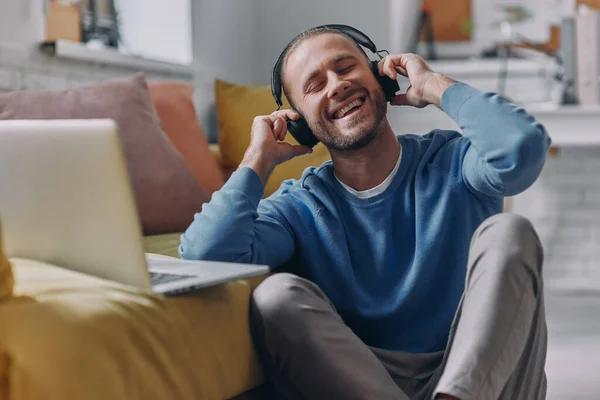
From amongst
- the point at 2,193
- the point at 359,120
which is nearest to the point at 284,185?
the point at 359,120

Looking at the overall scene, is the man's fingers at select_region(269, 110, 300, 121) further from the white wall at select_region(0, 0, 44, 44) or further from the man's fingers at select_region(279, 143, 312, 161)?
the white wall at select_region(0, 0, 44, 44)

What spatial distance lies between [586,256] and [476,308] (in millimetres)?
2361

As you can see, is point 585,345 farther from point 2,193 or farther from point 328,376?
point 2,193

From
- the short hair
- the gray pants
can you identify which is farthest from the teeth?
the gray pants

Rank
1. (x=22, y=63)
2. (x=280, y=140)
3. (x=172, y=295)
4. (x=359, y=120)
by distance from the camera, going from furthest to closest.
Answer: (x=22, y=63) < (x=280, y=140) < (x=359, y=120) < (x=172, y=295)

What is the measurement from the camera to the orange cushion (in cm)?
250

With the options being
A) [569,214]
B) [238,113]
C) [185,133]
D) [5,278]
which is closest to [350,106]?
[5,278]

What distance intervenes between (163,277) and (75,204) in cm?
18

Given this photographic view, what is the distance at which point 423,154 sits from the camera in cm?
158

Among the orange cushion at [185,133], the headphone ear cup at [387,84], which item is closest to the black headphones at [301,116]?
the headphone ear cup at [387,84]

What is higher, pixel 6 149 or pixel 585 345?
pixel 6 149

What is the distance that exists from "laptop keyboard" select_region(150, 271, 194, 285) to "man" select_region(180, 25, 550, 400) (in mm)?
158

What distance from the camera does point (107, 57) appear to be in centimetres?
266

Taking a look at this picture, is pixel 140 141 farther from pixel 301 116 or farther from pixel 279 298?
pixel 279 298
